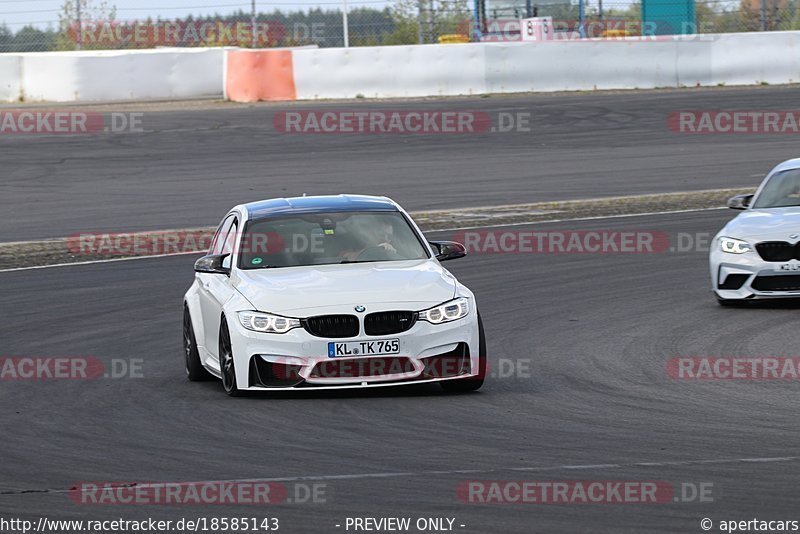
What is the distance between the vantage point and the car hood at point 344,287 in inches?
384

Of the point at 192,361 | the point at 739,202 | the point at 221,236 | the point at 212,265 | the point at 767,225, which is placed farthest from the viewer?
the point at 739,202

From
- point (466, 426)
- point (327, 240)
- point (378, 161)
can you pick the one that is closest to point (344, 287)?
point (327, 240)

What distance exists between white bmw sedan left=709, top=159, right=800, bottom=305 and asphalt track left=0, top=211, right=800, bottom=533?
0.23 meters

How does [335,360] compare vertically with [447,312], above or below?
below

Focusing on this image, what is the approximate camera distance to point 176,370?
11.6 m

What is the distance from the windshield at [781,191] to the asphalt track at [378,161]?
904 centimetres

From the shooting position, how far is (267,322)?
32.0 ft

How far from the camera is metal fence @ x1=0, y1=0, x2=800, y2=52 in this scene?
130 feet

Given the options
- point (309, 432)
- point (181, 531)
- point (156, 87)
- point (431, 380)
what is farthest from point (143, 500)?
point (156, 87)

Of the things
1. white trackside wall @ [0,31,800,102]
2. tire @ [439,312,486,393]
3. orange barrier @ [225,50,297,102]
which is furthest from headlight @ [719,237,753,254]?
orange barrier @ [225,50,297,102]

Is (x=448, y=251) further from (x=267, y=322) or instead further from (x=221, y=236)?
(x=221, y=236)

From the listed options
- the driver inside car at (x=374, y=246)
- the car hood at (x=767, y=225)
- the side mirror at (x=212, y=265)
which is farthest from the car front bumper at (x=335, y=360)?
the car hood at (x=767, y=225)

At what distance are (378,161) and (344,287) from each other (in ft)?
61.7

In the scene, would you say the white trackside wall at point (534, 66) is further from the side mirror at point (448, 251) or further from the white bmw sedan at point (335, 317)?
the white bmw sedan at point (335, 317)
